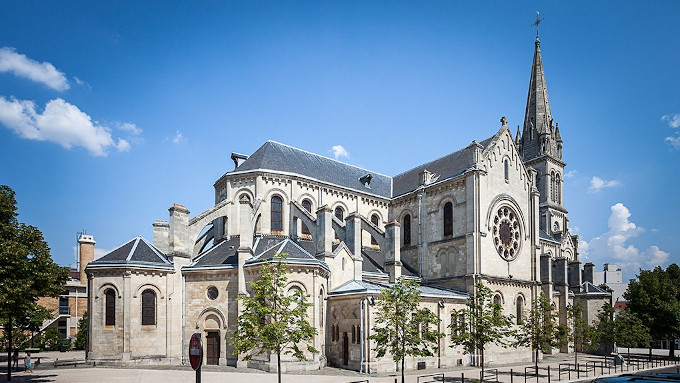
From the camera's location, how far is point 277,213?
123ft

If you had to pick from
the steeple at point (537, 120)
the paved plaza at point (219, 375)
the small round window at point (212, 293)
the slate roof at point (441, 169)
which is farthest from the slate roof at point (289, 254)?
the steeple at point (537, 120)

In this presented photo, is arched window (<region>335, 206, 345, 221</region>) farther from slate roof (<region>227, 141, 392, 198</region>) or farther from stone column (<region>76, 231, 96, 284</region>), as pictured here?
stone column (<region>76, 231, 96, 284</region>)

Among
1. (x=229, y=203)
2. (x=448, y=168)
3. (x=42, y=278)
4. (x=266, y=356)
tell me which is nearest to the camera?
(x=42, y=278)

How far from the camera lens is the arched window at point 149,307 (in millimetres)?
30234

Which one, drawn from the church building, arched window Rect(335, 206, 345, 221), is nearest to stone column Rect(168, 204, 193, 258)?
the church building

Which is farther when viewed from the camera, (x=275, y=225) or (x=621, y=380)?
(x=275, y=225)

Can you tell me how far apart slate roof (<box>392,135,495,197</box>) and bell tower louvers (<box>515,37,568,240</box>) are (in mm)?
21800

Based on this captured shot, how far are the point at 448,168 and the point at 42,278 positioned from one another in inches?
1161

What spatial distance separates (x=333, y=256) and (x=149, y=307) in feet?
39.3

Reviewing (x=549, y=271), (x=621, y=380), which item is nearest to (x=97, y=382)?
(x=621, y=380)

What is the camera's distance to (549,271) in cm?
4181

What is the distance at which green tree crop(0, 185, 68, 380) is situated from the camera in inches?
824

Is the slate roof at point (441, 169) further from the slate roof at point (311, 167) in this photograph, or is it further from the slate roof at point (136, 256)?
the slate roof at point (136, 256)

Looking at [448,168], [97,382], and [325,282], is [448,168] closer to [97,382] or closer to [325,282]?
[325,282]
